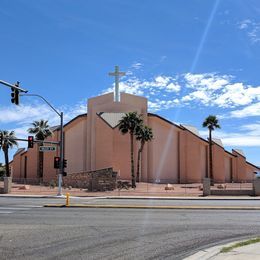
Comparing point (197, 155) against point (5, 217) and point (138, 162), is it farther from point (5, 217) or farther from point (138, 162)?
point (5, 217)

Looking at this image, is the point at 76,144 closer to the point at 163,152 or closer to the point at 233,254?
the point at 163,152

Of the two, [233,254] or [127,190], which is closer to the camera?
[233,254]

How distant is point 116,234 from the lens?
13.2m

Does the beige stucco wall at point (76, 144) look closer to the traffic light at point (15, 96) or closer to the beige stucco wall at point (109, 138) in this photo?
the beige stucco wall at point (109, 138)

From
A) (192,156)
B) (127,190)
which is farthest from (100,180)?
(192,156)

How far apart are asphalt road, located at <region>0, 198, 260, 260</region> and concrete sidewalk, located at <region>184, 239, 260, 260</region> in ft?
1.52

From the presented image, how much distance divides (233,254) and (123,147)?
62.0 metres

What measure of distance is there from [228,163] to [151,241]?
80.9 m

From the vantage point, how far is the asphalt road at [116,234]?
407 inches

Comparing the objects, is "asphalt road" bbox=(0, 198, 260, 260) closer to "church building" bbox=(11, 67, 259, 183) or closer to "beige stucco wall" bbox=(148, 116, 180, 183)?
"church building" bbox=(11, 67, 259, 183)

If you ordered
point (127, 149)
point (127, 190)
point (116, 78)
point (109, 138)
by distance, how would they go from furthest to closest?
point (116, 78) < point (127, 149) < point (109, 138) < point (127, 190)

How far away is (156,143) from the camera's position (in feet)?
247

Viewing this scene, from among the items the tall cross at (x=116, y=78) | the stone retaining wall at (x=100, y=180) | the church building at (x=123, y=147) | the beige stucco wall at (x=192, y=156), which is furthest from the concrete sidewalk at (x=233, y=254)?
the beige stucco wall at (x=192, y=156)

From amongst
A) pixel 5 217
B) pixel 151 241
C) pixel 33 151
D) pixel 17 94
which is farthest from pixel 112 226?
pixel 33 151
